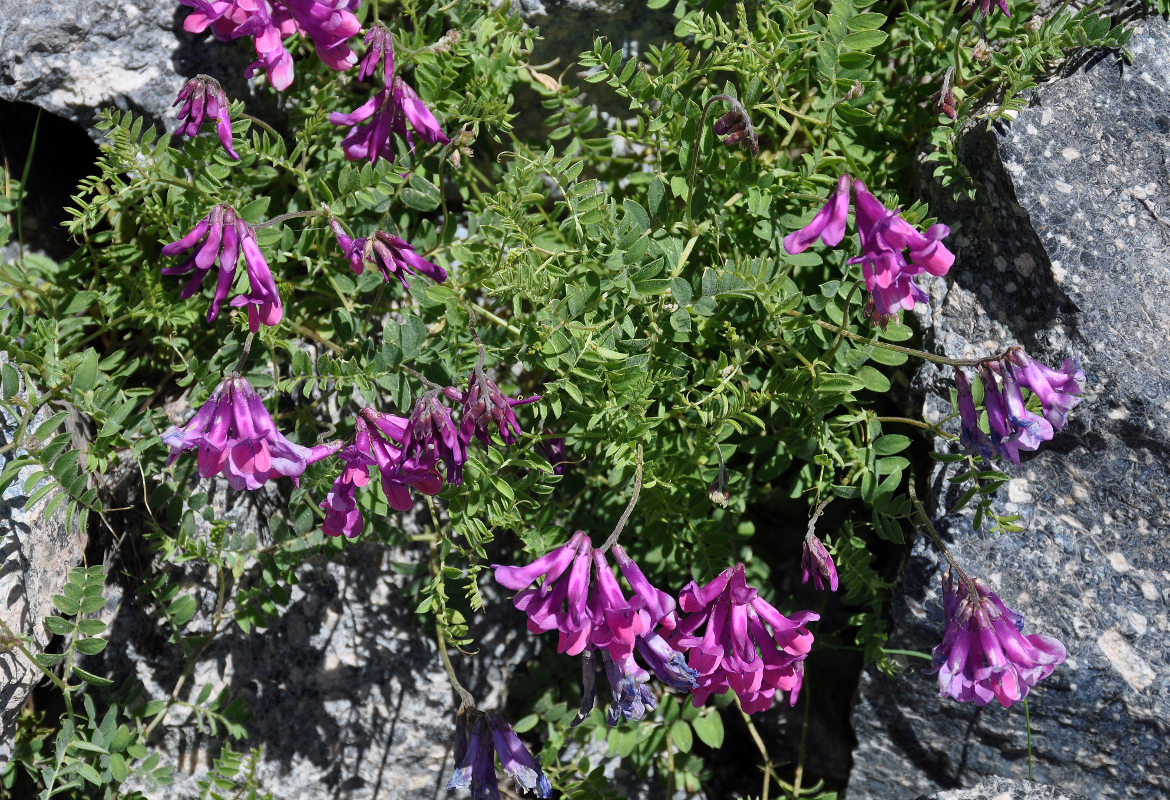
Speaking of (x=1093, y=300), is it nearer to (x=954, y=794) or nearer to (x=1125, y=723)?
(x=1125, y=723)

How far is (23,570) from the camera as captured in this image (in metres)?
2.77

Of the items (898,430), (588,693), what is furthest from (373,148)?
(898,430)

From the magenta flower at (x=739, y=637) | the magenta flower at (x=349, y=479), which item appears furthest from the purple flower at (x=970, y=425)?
the magenta flower at (x=349, y=479)

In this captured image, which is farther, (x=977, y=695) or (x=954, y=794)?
(x=954, y=794)

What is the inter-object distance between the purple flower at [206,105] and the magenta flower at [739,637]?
5.78 ft

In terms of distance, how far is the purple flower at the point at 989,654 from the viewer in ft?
8.04

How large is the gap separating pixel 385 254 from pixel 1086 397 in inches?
78.7

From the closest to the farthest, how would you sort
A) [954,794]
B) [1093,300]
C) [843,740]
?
[1093,300] < [954,794] < [843,740]

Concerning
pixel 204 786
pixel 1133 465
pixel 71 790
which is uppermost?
pixel 1133 465

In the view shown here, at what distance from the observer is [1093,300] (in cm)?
274

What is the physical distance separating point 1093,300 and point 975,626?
1.01 metres

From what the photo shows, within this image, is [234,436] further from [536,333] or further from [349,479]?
[536,333]

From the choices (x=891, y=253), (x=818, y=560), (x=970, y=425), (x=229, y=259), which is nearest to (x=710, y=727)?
(x=818, y=560)

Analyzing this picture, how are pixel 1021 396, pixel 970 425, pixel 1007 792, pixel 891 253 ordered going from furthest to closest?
pixel 1007 792 → pixel 970 425 → pixel 1021 396 → pixel 891 253
